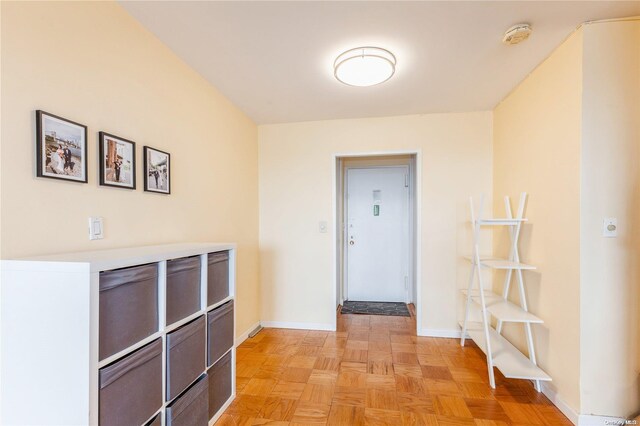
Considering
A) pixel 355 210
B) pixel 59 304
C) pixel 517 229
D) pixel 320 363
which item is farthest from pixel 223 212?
pixel 517 229

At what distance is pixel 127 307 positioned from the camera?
3.69ft

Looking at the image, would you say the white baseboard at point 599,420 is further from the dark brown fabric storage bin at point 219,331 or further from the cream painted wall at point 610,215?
the dark brown fabric storage bin at point 219,331

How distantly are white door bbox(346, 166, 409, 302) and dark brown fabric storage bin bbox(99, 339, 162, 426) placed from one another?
321 cm

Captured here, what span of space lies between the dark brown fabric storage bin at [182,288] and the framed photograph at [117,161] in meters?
0.52

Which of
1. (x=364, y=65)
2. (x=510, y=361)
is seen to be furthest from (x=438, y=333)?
(x=364, y=65)

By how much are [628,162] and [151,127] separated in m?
2.68

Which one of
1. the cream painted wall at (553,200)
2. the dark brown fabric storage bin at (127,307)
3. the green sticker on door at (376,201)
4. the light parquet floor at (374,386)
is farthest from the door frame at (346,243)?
the dark brown fabric storage bin at (127,307)

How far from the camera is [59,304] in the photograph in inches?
38.6

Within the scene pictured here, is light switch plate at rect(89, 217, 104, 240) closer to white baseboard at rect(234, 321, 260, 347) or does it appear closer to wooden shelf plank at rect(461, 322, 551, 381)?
white baseboard at rect(234, 321, 260, 347)

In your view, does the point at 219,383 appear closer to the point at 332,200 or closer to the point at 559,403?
the point at 332,200

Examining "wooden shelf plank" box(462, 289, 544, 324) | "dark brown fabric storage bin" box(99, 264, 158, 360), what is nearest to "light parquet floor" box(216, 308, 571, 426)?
"wooden shelf plank" box(462, 289, 544, 324)

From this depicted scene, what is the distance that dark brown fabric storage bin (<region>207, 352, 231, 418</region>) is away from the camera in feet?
5.77

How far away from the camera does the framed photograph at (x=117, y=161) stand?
1.43 m

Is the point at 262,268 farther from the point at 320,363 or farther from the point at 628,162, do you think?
the point at 628,162
